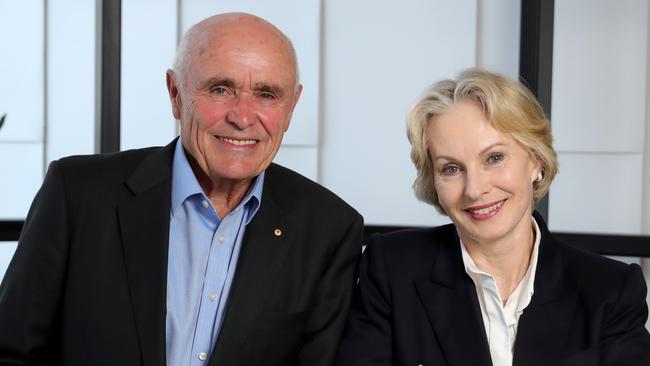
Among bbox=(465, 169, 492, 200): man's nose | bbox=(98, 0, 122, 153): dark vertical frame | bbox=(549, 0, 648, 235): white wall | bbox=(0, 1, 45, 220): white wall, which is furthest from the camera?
bbox=(0, 1, 45, 220): white wall

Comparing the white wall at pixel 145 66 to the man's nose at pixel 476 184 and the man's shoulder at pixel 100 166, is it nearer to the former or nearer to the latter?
the man's shoulder at pixel 100 166

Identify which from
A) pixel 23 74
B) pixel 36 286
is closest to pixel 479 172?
pixel 36 286

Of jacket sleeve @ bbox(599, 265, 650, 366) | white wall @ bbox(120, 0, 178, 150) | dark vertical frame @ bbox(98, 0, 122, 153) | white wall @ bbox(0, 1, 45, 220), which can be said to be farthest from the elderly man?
white wall @ bbox(0, 1, 45, 220)

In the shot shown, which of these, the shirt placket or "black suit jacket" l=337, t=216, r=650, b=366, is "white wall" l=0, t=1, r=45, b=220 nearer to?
the shirt placket

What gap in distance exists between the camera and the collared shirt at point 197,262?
75.2 inches

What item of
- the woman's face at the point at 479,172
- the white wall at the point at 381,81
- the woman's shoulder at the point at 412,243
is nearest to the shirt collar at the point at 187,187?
the woman's shoulder at the point at 412,243

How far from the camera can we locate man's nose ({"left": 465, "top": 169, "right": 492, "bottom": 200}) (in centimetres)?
183

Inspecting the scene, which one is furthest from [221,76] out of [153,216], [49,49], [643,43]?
[643,43]

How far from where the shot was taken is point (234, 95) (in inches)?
76.5

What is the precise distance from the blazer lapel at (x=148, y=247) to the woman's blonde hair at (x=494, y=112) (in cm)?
59

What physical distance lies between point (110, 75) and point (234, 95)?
142cm

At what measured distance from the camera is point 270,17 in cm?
361

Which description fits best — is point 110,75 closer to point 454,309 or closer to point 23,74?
point 23,74

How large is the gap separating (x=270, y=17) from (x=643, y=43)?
5.04ft
